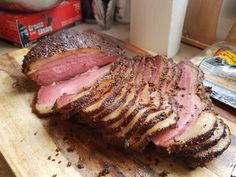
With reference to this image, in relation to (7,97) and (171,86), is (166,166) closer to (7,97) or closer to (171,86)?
(171,86)

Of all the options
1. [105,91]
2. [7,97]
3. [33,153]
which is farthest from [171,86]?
[7,97]

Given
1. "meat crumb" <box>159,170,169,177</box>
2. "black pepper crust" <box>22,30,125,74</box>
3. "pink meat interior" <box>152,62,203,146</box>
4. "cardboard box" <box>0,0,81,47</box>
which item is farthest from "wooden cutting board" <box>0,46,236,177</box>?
"cardboard box" <box>0,0,81,47</box>

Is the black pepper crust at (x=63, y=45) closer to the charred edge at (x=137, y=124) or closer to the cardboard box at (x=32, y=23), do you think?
the cardboard box at (x=32, y=23)

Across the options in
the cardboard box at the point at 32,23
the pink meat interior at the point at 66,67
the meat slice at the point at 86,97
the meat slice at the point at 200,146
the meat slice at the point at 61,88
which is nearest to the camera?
the meat slice at the point at 200,146

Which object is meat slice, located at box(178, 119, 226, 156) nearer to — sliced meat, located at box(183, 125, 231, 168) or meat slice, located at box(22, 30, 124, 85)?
sliced meat, located at box(183, 125, 231, 168)

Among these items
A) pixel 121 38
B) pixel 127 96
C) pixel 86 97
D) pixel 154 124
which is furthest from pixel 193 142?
pixel 121 38

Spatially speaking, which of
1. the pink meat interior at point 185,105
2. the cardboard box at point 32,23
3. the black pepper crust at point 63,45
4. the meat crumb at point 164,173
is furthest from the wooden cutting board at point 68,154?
the cardboard box at point 32,23
